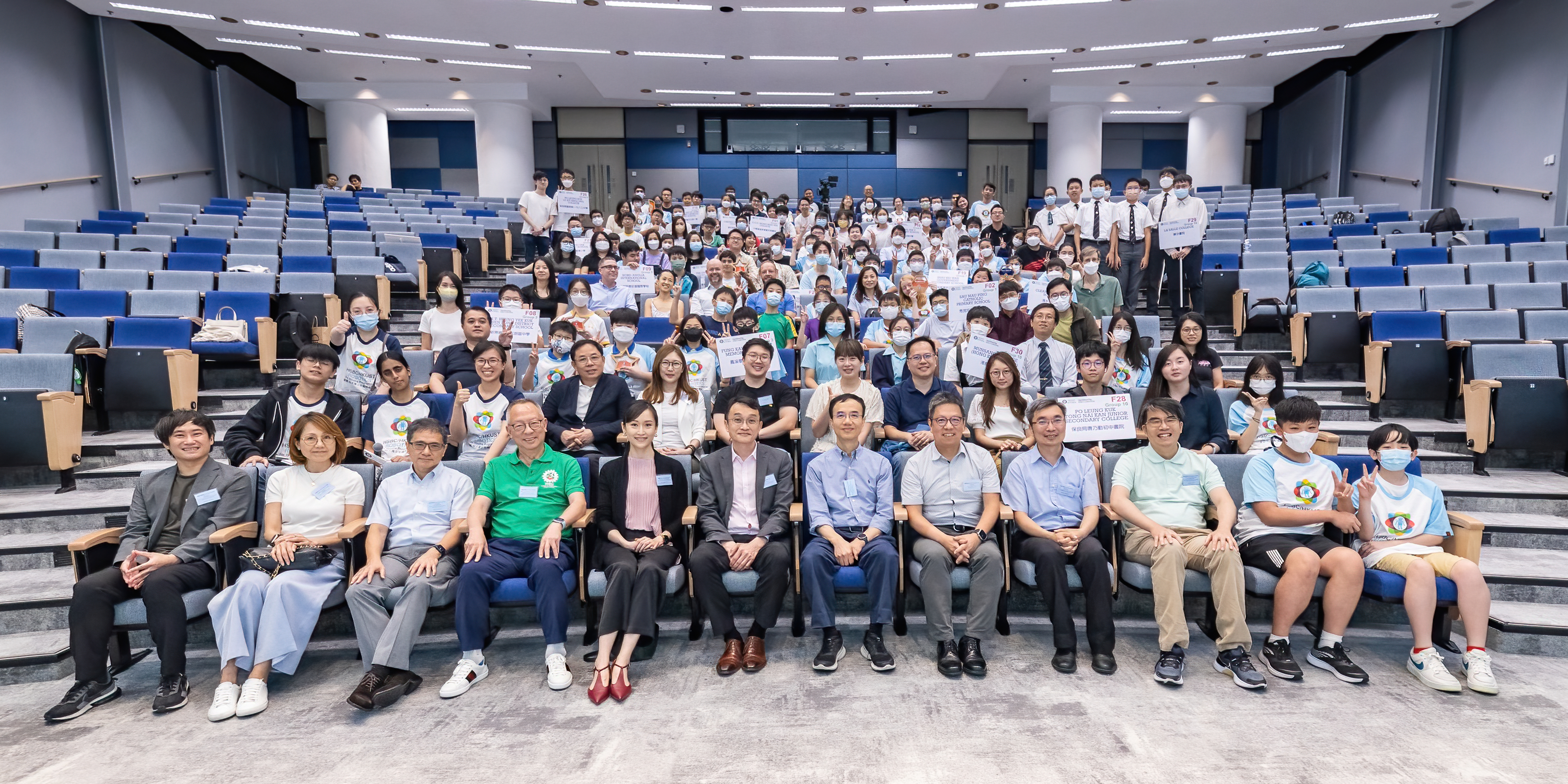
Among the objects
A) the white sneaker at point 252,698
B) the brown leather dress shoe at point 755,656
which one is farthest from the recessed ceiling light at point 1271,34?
the white sneaker at point 252,698

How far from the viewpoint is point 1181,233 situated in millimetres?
7484

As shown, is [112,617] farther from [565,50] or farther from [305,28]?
[565,50]

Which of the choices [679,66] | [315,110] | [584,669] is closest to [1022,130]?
[679,66]

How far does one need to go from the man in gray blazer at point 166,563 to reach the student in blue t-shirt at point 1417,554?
5.05 metres

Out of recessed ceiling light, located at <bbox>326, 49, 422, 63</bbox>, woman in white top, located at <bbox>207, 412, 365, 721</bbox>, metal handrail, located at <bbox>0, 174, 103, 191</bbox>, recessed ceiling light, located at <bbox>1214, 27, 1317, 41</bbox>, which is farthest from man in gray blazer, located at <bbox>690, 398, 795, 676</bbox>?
recessed ceiling light, located at <bbox>326, 49, 422, 63</bbox>

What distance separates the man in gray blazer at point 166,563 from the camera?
3.14m

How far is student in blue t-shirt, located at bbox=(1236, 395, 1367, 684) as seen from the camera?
10.8ft

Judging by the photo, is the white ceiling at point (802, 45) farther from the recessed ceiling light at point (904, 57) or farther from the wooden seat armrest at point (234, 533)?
the wooden seat armrest at point (234, 533)

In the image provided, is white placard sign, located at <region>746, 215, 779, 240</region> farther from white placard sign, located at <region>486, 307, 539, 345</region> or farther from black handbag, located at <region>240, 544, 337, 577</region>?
black handbag, located at <region>240, 544, 337, 577</region>

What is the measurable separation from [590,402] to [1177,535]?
10.5ft

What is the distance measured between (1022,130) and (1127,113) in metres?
2.25

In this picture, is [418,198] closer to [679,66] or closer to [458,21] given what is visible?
[458,21]

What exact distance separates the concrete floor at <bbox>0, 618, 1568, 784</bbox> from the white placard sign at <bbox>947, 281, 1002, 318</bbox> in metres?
3.26

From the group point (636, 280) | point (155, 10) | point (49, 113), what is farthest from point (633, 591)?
point (49, 113)
